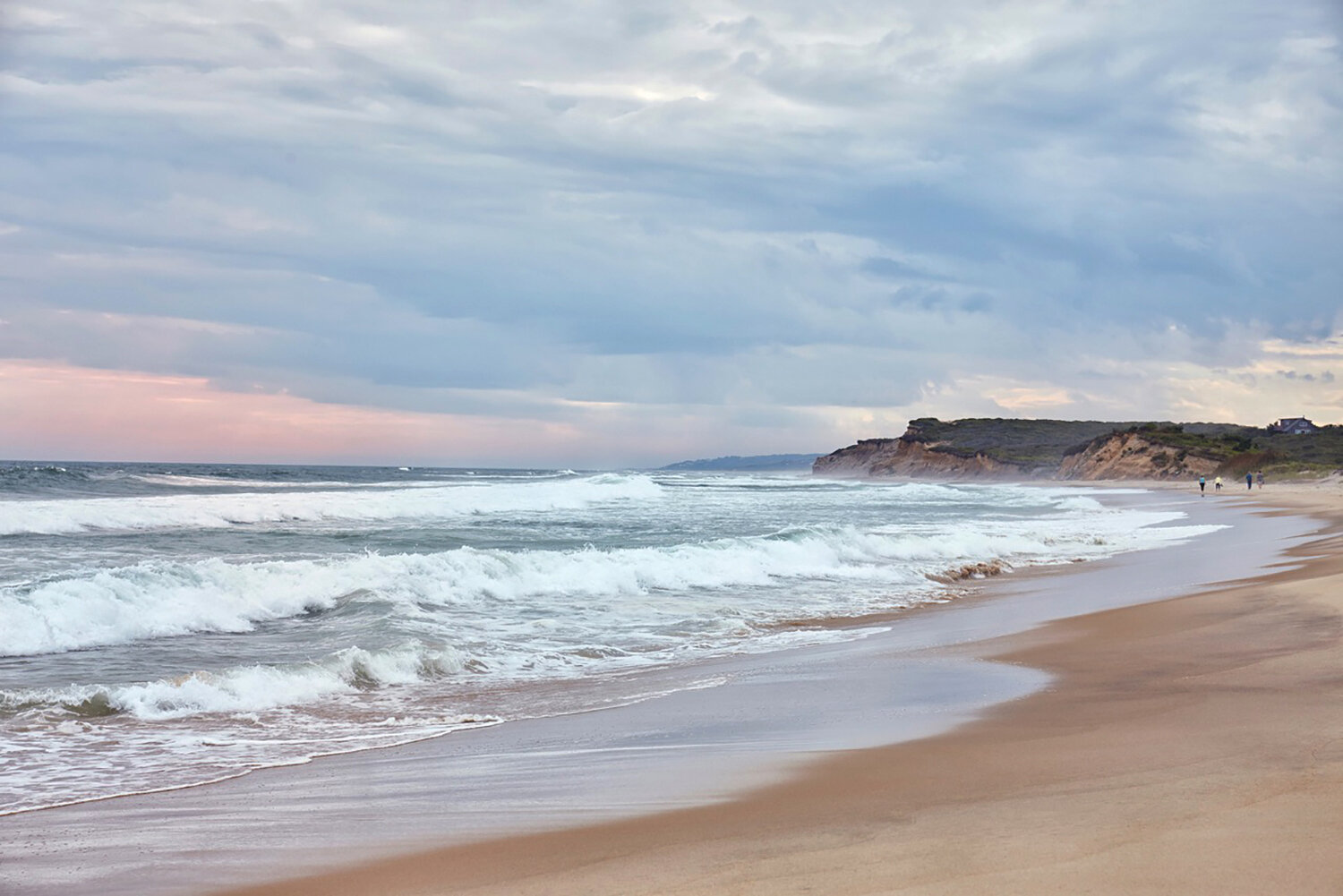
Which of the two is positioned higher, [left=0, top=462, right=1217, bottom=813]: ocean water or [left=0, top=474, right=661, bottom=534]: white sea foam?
[left=0, top=474, right=661, bottom=534]: white sea foam

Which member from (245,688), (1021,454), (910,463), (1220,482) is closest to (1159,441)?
(1220,482)

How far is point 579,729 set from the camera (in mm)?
7090

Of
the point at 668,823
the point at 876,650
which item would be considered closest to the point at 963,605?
the point at 876,650

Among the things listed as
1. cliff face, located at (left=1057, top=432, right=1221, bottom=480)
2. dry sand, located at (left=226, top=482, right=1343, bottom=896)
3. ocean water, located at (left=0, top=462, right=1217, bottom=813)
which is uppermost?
cliff face, located at (left=1057, top=432, right=1221, bottom=480)

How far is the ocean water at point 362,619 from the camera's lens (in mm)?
7266

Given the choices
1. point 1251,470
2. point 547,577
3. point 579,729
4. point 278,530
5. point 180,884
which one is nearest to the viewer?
point 180,884

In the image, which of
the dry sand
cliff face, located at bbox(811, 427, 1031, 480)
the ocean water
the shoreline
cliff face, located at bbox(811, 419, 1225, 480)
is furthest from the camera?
cliff face, located at bbox(811, 427, 1031, 480)

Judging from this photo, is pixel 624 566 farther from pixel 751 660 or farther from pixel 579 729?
pixel 579 729

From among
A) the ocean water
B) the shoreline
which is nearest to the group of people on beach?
the ocean water

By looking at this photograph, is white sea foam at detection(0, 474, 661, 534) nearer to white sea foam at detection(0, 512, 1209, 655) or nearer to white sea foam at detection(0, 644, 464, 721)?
white sea foam at detection(0, 512, 1209, 655)

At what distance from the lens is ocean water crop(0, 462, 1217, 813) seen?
727cm

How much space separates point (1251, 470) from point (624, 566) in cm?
6706

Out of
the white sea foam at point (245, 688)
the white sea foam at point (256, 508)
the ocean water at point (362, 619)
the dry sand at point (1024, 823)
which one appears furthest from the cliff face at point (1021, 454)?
the dry sand at point (1024, 823)

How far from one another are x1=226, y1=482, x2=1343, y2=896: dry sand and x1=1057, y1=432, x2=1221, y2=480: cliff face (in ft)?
260
